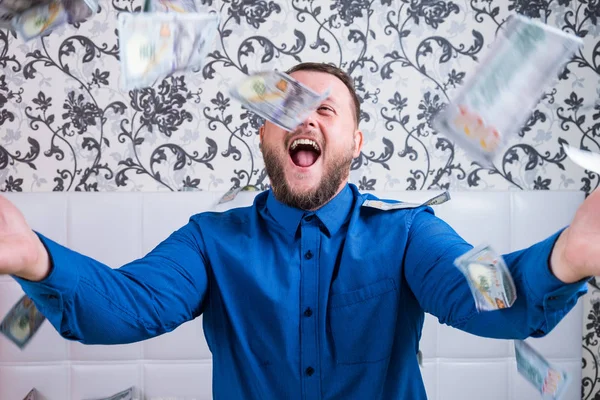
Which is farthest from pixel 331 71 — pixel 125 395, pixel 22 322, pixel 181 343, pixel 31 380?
pixel 31 380

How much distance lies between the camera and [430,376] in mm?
2121

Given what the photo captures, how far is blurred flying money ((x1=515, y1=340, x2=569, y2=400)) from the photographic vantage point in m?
1.03

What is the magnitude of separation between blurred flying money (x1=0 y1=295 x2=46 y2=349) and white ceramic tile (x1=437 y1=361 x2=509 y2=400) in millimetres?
1471

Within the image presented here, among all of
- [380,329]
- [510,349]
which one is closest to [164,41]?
[380,329]

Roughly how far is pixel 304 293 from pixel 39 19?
766 millimetres

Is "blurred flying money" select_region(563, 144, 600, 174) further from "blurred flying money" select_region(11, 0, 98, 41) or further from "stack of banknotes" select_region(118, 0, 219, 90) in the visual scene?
"blurred flying money" select_region(11, 0, 98, 41)

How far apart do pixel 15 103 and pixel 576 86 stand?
2.07 meters

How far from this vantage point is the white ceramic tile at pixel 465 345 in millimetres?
2107

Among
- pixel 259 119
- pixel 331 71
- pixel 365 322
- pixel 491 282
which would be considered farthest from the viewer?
pixel 259 119

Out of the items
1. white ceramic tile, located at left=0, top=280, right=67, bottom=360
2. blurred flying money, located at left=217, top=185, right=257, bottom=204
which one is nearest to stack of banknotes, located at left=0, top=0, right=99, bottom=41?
blurred flying money, located at left=217, top=185, right=257, bottom=204

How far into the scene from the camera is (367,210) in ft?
4.90

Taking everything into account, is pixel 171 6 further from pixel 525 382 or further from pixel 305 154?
pixel 525 382

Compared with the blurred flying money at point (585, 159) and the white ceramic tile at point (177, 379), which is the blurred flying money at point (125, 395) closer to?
the white ceramic tile at point (177, 379)

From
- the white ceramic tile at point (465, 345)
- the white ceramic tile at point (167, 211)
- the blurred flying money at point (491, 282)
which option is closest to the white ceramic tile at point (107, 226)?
the white ceramic tile at point (167, 211)
